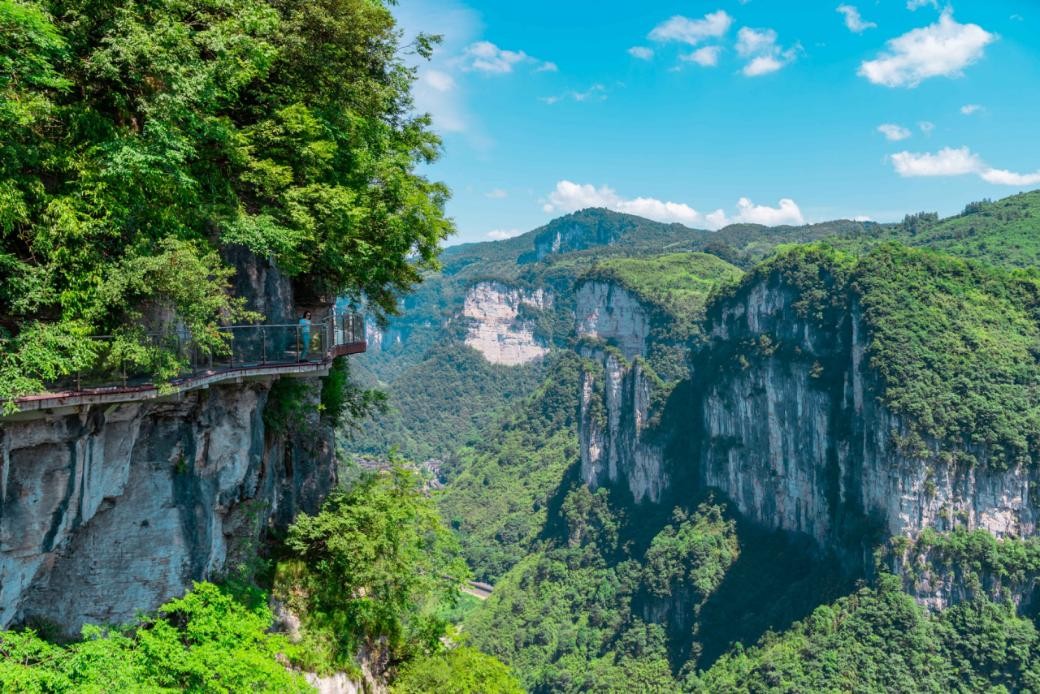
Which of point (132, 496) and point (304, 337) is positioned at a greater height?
point (304, 337)

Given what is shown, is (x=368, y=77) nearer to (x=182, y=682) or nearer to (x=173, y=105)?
(x=173, y=105)

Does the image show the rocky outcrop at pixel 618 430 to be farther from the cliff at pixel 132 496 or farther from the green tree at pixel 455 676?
the cliff at pixel 132 496

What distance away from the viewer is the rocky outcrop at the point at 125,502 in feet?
29.7

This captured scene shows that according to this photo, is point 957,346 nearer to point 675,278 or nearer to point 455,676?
point 455,676

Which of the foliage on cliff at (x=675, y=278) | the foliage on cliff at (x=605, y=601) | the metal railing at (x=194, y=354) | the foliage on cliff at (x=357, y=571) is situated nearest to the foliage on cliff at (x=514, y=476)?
the foliage on cliff at (x=605, y=601)

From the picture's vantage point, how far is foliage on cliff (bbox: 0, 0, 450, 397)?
8.80 metres

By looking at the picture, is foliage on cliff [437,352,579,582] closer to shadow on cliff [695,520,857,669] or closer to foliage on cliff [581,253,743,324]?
foliage on cliff [581,253,743,324]

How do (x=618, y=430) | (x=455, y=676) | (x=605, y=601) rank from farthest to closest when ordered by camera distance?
1. (x=618, y=430)
2. (x=605, y=601)
3. (x=455, y=676)

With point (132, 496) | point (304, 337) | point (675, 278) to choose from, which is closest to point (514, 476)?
point (675, 278)

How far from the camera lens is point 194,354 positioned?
11.3m

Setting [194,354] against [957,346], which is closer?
[194,354]

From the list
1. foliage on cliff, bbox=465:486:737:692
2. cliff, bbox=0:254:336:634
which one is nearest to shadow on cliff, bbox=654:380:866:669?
foliage on cliff, bbox=465:486:737:692

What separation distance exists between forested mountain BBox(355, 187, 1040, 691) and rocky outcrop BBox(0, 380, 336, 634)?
48.5 metres

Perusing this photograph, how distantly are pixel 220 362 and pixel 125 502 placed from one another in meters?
2.81
